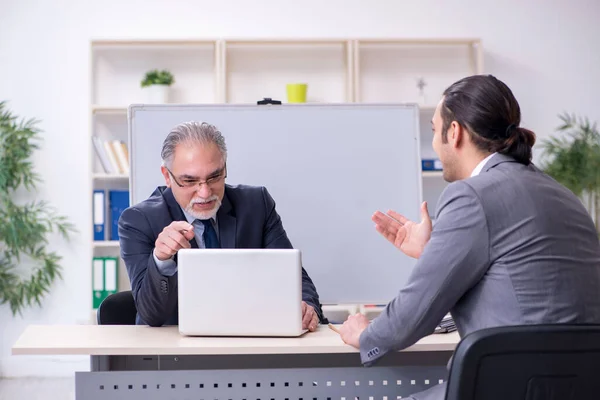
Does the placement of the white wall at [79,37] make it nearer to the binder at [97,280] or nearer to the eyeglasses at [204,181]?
the binder at [97,280]

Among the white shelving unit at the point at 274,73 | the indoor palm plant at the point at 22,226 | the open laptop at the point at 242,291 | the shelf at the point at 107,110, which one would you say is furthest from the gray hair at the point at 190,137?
the indoor palm plant at the point at 22,226

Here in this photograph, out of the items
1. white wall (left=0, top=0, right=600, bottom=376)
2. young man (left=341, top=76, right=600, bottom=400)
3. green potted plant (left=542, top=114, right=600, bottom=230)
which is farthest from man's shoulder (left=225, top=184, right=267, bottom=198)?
green potted plant (left=542, top=114, right=600, bottom=230)

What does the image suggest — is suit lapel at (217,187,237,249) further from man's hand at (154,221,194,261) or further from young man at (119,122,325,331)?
man's hand at (154,221,194,261)

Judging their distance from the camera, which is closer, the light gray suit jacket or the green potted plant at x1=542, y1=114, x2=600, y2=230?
the light gray suit jacket

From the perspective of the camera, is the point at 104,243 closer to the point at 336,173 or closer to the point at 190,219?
the point at 336,173

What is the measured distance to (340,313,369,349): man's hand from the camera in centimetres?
180

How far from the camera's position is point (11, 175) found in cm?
461

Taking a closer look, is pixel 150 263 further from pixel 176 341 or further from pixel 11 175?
pixel 11 175

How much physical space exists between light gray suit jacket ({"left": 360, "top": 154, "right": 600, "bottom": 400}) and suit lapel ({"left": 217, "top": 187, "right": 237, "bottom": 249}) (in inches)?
37.6

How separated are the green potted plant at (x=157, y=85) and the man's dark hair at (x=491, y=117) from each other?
313 centimetres

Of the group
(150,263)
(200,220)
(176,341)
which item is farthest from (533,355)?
(200,220)

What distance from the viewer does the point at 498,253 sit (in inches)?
61.3

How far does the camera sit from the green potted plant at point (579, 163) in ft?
15.2

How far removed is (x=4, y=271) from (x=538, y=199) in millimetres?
3919
